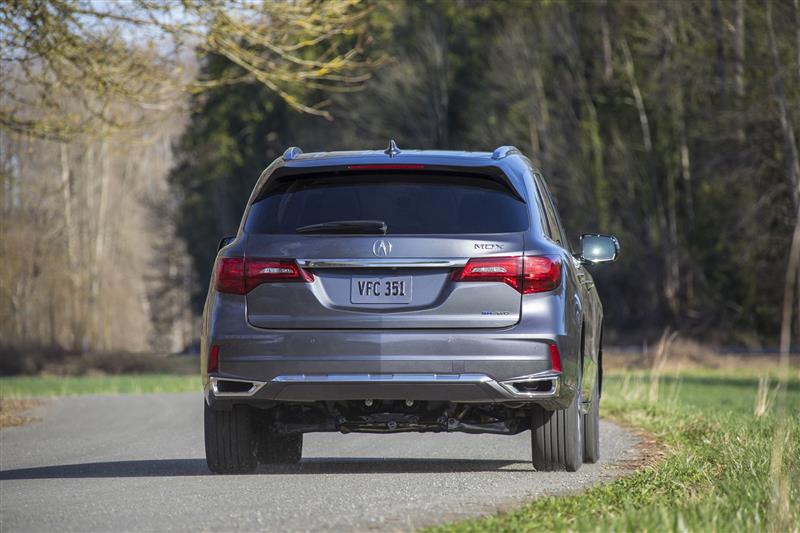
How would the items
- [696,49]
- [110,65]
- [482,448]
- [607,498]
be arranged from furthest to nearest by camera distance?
[696,49], [110,65], [482,448], [607,498]

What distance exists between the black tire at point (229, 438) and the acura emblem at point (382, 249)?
1.49 metres

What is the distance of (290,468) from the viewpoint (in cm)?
983

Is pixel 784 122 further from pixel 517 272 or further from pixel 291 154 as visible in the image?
pixel 517 272

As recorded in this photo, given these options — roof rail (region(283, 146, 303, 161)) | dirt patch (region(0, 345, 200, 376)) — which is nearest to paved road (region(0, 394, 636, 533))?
roof rail (region(283, 146, 303, 161))

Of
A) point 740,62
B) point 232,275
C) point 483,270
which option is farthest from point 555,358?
point 740,62

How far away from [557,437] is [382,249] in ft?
5.52

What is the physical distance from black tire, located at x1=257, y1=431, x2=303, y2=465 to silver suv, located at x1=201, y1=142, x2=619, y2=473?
633mm

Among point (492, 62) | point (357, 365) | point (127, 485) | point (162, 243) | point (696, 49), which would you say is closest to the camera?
point (357, 365)

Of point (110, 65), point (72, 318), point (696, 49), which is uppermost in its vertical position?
point (696, 49)

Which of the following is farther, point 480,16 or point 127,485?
point 480,16

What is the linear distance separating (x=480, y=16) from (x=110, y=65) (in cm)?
3952

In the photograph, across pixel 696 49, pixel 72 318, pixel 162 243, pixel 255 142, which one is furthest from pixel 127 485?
pixel 162 243

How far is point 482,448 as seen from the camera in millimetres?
11531

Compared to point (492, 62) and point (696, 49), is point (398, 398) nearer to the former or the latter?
point (696, 49)
